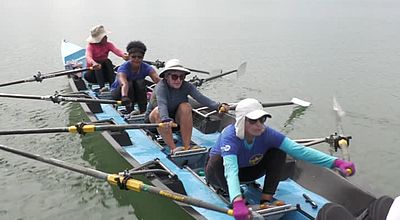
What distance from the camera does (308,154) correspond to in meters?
Result: 5.29

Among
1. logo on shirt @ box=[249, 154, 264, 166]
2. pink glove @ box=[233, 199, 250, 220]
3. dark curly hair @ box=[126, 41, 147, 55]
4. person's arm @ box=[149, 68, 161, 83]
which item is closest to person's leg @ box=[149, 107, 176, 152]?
dark curly hair @ box=[126, 41, 147, 55]

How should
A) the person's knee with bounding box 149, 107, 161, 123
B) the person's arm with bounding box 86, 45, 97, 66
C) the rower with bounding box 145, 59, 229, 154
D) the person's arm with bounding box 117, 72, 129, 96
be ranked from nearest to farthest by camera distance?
the rower with bounding box 145, 59, 229, 154, the person's knee with bounding box 149, 107, 161, 123, the person's arm with bounding box 117, 72, 129, 96, the person's arm with bounding box 86, 45, 97, 66

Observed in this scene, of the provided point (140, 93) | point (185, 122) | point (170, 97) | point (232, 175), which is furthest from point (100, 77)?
point (232, 175)

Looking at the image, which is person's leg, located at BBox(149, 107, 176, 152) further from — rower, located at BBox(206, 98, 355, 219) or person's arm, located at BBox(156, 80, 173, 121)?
rower, located at BBox(206, 98, 355, 219)

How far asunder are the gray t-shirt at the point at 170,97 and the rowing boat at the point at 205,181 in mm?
688

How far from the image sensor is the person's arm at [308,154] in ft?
17.2

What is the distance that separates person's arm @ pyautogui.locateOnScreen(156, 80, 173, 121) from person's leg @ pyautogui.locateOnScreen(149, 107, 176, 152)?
212 millimetres

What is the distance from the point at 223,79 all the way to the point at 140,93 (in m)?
7.05

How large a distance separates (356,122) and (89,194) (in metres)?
7.01

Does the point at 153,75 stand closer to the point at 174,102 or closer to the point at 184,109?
the point at 174,102

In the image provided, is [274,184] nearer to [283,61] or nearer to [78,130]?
[78,130]

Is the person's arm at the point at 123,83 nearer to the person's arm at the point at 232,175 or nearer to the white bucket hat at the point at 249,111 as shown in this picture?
the person's arm at the point at 232,175

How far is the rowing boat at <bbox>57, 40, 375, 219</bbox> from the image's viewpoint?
5539 mm

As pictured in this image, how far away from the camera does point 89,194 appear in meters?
7.92
